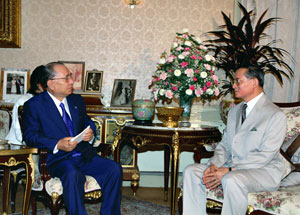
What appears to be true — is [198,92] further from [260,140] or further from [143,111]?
[260,140]

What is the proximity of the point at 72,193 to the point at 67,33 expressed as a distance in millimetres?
2865

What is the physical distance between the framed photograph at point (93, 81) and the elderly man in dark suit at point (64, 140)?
5.05 feet

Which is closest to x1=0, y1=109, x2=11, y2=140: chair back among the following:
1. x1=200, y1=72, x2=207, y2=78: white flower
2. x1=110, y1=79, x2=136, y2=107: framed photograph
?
x1=110, y1=79, x2=136, y2=107: framed photograph

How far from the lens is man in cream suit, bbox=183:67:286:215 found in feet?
8.93

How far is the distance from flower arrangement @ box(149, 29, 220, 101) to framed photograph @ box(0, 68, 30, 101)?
6.75ft

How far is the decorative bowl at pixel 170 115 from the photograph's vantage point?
12.4 feet

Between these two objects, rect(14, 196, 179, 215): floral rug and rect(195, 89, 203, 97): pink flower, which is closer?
rect(195, 89, 203, 97): pink flower

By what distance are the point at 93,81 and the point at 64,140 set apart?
6.78 feet

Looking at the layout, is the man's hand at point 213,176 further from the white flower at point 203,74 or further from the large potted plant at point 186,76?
the white flower at point 203,74

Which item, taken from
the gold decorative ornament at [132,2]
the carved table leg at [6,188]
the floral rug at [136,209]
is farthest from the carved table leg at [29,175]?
the gold decorative ornament at [132,2]

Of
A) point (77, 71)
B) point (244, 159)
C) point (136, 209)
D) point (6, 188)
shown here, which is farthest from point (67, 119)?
point (77, 71)

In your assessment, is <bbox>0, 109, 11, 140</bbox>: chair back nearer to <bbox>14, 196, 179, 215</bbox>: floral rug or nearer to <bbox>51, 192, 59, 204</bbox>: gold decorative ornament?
<bbox>14, 196, 179, 215</bbox>: floral rug

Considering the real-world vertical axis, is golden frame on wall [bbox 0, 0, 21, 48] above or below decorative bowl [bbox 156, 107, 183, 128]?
above

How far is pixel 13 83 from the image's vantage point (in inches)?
198
